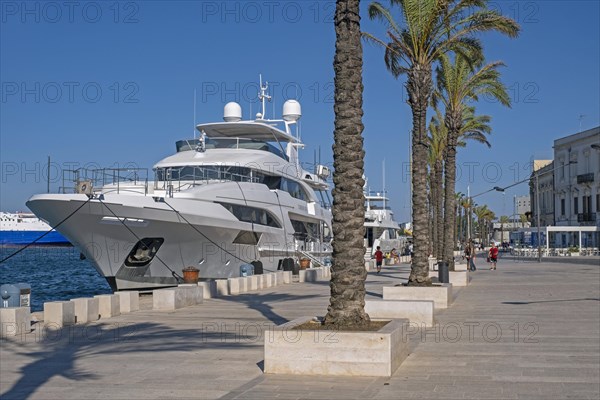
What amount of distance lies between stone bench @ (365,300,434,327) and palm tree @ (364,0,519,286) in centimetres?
492

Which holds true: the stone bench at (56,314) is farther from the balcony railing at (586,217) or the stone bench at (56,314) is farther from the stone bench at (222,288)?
the balcony railing at (586,217)

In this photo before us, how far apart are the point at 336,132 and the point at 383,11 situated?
12.3m

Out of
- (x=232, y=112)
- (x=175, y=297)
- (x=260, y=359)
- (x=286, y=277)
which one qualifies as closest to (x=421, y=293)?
(x=175, y=297)

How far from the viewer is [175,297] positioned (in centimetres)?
1836

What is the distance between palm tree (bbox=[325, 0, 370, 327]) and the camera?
10195 millimetres

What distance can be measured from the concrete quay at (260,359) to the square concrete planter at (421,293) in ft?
1.68

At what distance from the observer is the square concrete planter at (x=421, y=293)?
17328mm

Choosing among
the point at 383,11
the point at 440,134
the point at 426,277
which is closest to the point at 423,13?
the point at 383,11

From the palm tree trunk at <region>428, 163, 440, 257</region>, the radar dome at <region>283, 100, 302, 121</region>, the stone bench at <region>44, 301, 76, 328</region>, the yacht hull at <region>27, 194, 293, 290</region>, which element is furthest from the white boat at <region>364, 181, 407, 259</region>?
the stone bench at <region>44, 301, 76, 328</region>

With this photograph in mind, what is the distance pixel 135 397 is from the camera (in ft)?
26.8

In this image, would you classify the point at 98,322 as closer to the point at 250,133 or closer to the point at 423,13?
the point at 423,13

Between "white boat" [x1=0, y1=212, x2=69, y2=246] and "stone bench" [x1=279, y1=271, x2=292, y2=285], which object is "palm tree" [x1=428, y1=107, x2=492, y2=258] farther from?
"white boat" [x1=0, y1=212, x2=69, y2=246]

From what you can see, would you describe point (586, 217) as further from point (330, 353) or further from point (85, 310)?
point (330, 353)

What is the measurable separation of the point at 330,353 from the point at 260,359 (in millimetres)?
1756
